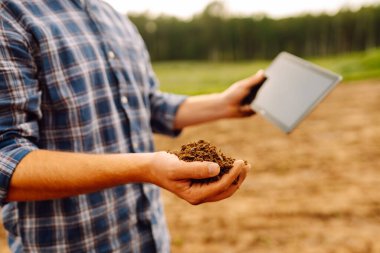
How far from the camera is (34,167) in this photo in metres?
1.41

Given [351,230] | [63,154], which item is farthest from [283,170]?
[63,154]

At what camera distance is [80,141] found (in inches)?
66.2

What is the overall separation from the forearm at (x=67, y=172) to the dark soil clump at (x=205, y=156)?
13cm

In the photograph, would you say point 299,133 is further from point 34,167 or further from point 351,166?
point 34,167

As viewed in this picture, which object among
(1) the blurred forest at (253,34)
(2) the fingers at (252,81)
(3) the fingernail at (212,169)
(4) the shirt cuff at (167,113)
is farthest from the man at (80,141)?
(1) the blurred forest at (253,34)

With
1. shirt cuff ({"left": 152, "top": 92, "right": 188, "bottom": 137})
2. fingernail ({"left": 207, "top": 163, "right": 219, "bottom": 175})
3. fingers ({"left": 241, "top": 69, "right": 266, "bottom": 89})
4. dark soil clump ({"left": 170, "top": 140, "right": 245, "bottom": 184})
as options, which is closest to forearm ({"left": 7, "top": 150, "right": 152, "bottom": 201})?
dark soil clump ({"left": 170, "top": 140, "right": 245, "bottom": 184})

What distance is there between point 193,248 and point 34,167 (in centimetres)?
331

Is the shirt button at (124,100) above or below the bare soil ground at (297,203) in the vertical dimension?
above

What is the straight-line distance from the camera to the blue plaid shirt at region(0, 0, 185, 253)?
4.84ft

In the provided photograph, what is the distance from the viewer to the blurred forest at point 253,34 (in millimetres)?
52344

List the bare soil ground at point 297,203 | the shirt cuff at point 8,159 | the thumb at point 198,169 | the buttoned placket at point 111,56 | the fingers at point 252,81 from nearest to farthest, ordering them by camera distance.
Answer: the thumb at point 198,169, the shirt cuff at point 8,159, the buttoned placket at point 111,56, the fingers at point 252,81, the bare soil ground at point 297,203

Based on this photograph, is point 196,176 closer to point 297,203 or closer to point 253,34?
point 297,203

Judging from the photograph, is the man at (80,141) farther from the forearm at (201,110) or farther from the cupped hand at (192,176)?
the forearm at (201,110)

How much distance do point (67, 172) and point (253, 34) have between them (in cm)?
5875
